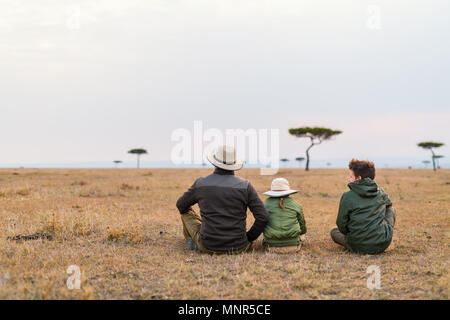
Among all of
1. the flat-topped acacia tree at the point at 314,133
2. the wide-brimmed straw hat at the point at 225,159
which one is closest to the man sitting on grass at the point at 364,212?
the wide-brimmed straw hat at the point at 225,159

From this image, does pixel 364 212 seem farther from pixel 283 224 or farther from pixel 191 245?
pixel 191 245

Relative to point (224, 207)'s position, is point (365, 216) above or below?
below

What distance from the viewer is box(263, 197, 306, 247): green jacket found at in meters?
7.06

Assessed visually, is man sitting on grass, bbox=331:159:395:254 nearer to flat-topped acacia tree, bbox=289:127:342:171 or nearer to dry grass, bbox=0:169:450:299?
dry grass, bbox=0:169:450:299

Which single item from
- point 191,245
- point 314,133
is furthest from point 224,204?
point 314,133

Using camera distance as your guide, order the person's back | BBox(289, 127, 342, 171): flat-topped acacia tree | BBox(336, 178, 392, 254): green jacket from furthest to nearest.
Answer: BBox(289, 127, 342, 171): flat-topped acacia tree, BBox(336, 178, 392, 254): green jacket, the person's back

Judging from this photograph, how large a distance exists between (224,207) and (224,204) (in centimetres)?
6

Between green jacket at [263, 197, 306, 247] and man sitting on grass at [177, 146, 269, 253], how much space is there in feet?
0.91

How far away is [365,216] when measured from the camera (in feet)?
22.2

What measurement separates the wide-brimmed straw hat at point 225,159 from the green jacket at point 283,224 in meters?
1.22

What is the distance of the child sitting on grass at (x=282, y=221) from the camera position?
7066 mm

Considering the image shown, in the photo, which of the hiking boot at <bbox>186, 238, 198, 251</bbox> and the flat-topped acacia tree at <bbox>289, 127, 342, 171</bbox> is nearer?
the hiking boot at <bbox>186, 238, 198, 251</bbox>

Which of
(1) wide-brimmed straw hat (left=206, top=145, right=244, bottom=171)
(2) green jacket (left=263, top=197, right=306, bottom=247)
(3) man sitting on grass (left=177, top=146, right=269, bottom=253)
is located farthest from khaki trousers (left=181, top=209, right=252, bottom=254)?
(1) wide-brimmed straw hat (left=206, top=145, right=244, bottom=171)
